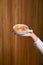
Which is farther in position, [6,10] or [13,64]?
[13,64]

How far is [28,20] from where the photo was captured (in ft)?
8.19

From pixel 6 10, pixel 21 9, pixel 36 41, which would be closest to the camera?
pixel 36 41

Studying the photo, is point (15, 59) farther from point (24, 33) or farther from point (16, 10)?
point (24, 33)

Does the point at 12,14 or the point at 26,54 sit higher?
the point at 12,14

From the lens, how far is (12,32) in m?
2.30

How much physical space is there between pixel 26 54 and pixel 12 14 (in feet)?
2.12

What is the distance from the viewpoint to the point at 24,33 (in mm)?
1431

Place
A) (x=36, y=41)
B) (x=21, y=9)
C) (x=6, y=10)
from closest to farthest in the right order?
1. (x=36, y=41)
2. (x=6, y=10)
3. (x=21, y=9)

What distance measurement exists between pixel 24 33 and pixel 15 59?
41.2 inches

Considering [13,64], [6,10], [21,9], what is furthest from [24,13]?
[13,64]

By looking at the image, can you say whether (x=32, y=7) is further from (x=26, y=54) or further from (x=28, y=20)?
(x=26, y=54)

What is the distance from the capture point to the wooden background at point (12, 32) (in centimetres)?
222

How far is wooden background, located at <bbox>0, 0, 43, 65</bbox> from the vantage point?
7.29ft

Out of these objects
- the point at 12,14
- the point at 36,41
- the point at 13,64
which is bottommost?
the point at 13,64
